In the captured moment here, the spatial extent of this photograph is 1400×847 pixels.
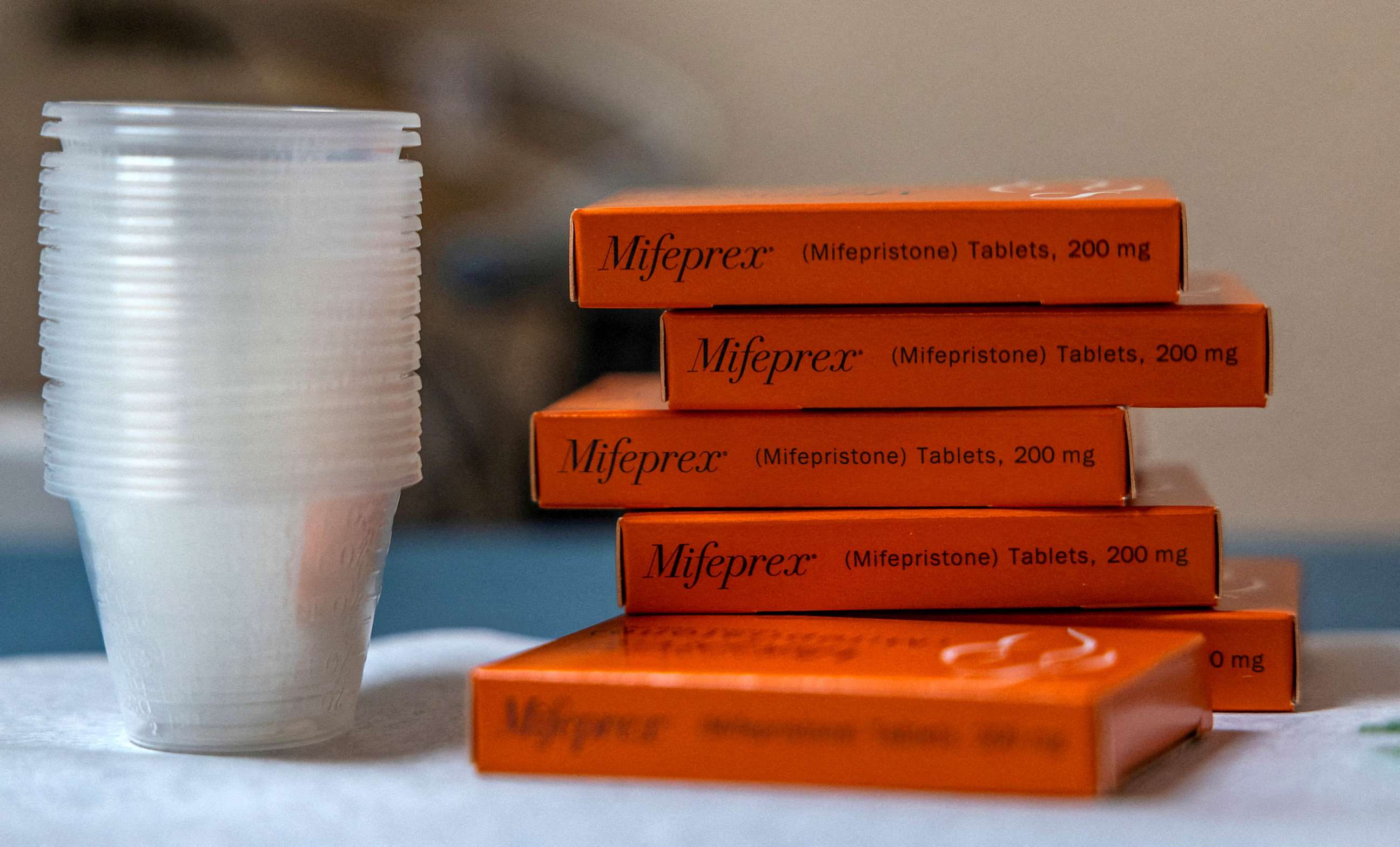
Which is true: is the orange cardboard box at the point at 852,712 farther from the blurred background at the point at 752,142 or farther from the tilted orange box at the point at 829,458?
the blurred background at the point at 752,142

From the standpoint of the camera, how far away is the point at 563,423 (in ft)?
2.38

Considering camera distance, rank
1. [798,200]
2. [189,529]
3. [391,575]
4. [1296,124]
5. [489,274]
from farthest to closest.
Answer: [489,274] < [1296,124] < [391,575] < [798,200] < [189,529]

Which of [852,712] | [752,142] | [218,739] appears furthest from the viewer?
[752,142]

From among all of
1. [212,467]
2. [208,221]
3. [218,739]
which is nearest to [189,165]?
[208,221]

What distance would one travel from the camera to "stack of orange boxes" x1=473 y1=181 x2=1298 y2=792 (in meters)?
0.69

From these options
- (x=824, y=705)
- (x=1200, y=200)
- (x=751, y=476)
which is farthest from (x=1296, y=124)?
(x=824, y=705)

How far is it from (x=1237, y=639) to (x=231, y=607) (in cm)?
47

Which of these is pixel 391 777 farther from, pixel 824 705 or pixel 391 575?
pixel 391 575

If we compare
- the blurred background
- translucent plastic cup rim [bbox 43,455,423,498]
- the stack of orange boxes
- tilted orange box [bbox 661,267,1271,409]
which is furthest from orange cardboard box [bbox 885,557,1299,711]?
the blurred background

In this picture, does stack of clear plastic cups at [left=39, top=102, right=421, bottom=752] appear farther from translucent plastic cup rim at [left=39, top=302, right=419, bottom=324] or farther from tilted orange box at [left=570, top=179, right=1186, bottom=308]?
tilted orange box at [left=570, top=179, right=1186, bottom=308]

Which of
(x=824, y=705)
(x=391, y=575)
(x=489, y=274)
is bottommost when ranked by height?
(x=391, y=575)

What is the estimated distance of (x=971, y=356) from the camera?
70 centimetres

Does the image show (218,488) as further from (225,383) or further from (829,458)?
(829,458)

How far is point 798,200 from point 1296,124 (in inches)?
36.0
